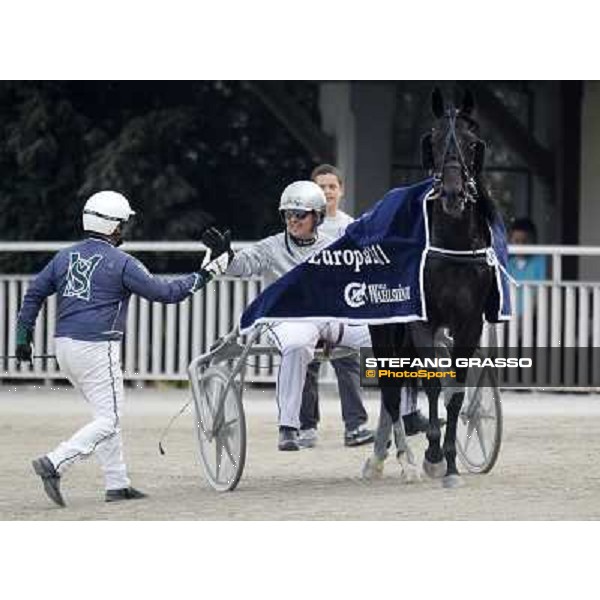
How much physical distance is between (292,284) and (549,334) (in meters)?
6.69

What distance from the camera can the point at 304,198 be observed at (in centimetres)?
1218

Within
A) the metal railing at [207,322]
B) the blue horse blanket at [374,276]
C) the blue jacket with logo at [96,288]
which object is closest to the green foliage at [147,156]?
the metal railing at [207,322]

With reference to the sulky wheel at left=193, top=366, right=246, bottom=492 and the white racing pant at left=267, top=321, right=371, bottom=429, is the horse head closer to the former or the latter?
the white racing pant at left=267, top=321, right=371, bottom=429

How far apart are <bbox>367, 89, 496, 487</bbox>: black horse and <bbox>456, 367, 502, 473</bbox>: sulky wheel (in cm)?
48

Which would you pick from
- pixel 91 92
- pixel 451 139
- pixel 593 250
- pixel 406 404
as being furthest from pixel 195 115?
pixel 451 139

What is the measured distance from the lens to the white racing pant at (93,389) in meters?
11.0

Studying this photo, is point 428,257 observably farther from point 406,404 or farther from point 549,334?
point 549,334

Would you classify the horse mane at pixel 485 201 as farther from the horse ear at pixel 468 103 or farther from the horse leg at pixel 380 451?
the horse leg at pixel 380 451

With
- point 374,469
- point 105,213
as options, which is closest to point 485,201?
point 374,469

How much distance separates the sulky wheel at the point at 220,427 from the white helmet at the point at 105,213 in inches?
46.9

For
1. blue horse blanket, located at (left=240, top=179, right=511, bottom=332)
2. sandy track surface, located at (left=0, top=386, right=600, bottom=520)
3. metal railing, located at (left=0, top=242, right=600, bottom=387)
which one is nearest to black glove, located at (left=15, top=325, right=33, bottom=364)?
sandy track surface, located at (left=0, top=386, right=600, bottom=520)

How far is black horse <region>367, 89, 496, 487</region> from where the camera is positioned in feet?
36.6

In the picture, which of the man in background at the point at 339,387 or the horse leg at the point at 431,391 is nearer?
the horse leg at the point at 431,391

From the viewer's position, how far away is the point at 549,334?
18250 mm
